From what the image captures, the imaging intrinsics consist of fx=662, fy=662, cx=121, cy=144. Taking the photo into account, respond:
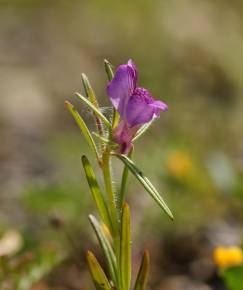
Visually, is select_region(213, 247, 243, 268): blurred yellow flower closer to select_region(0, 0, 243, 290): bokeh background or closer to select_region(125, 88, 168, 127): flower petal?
select_region(0, 0, 243, 290): bokeh background

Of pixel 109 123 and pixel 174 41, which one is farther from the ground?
pixel 109 123

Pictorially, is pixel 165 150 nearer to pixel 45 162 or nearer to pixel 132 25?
pixel 45 162

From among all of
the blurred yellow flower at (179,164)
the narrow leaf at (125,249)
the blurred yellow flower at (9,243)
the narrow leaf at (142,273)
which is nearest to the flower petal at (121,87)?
the narrow leaf at (125,249)

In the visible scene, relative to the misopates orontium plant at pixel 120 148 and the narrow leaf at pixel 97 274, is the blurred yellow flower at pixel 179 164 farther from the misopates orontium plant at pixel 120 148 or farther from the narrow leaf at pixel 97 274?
the narrow leaf at pixel 97 274

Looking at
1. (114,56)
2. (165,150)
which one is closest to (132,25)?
(114,56)

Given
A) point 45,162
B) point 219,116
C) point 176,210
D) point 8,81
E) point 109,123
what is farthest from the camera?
point 8,81

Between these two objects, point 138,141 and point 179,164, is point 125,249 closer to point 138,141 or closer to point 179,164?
point 179,164
